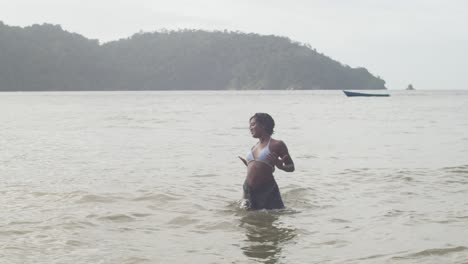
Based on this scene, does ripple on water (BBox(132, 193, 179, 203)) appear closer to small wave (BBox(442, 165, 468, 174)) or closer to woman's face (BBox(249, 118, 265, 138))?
woman's face (BBox(249, 118, 265, 138))

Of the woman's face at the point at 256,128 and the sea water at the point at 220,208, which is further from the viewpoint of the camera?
the woman's face at the point at 256,128

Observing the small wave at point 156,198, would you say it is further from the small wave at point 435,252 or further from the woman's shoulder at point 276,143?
the small wave at point 435,252

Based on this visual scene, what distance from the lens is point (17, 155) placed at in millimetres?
17984

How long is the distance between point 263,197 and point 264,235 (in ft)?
4.11

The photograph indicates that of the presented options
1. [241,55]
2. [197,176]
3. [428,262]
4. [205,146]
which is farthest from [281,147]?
[241,55]

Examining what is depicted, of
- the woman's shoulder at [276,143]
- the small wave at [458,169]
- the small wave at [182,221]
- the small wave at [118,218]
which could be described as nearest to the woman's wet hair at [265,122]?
the woman's shoulder at [276,143]

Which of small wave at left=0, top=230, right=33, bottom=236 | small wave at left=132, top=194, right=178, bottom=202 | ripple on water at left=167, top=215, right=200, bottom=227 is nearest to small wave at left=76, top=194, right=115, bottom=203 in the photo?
small wave at left=132, top=194, right=178, bottom=202

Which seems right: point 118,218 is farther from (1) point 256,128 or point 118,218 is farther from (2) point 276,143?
(2) point 276,143

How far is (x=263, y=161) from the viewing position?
870 centimetres

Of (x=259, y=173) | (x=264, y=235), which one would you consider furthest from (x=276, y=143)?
(x=264, y=235)

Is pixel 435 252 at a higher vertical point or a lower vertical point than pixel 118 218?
higher

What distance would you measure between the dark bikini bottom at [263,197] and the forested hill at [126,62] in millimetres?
136003

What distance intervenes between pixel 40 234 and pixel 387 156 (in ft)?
41.5

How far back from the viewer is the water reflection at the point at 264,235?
686 cm
